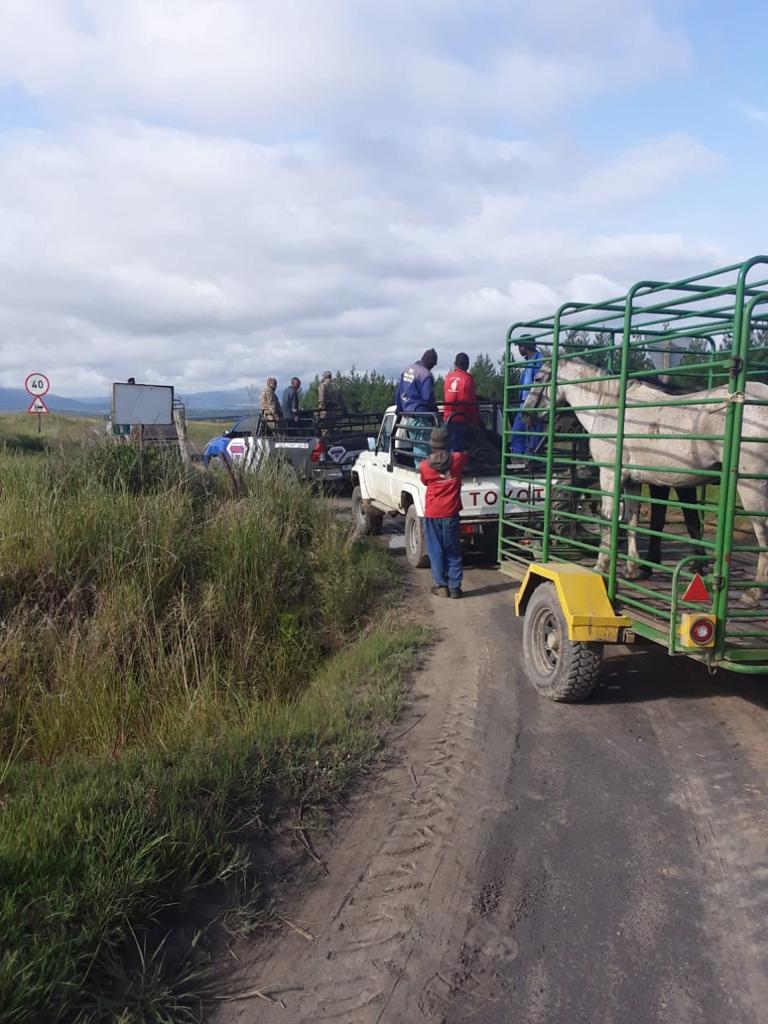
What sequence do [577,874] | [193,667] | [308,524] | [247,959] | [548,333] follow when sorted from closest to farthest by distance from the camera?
[247,959]
[577,874]
[548,333]
[193,667]
[308,524]

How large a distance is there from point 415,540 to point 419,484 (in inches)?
33.7

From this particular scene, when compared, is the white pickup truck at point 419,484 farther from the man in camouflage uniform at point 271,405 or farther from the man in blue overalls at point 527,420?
the man in camouflage uniform at point 271,405

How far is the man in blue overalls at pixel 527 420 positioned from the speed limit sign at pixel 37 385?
16138mm

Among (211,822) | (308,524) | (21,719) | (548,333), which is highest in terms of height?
(548,333)

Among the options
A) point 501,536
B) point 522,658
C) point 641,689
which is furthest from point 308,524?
point 641,689

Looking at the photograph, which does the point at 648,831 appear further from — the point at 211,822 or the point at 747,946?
the point at 211,822

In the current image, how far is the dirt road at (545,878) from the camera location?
3141 mm

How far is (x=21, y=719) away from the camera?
21.8 feet

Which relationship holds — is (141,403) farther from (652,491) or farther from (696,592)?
(696,592)

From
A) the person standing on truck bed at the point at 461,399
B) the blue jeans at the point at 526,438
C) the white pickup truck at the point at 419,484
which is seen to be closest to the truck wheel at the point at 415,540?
the white pickup truck at the point at 419,484

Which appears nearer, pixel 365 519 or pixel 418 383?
pixel 418 383

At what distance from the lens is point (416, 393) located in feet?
36.8

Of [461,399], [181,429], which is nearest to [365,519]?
[461,399]

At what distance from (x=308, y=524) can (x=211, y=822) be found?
648 cm
